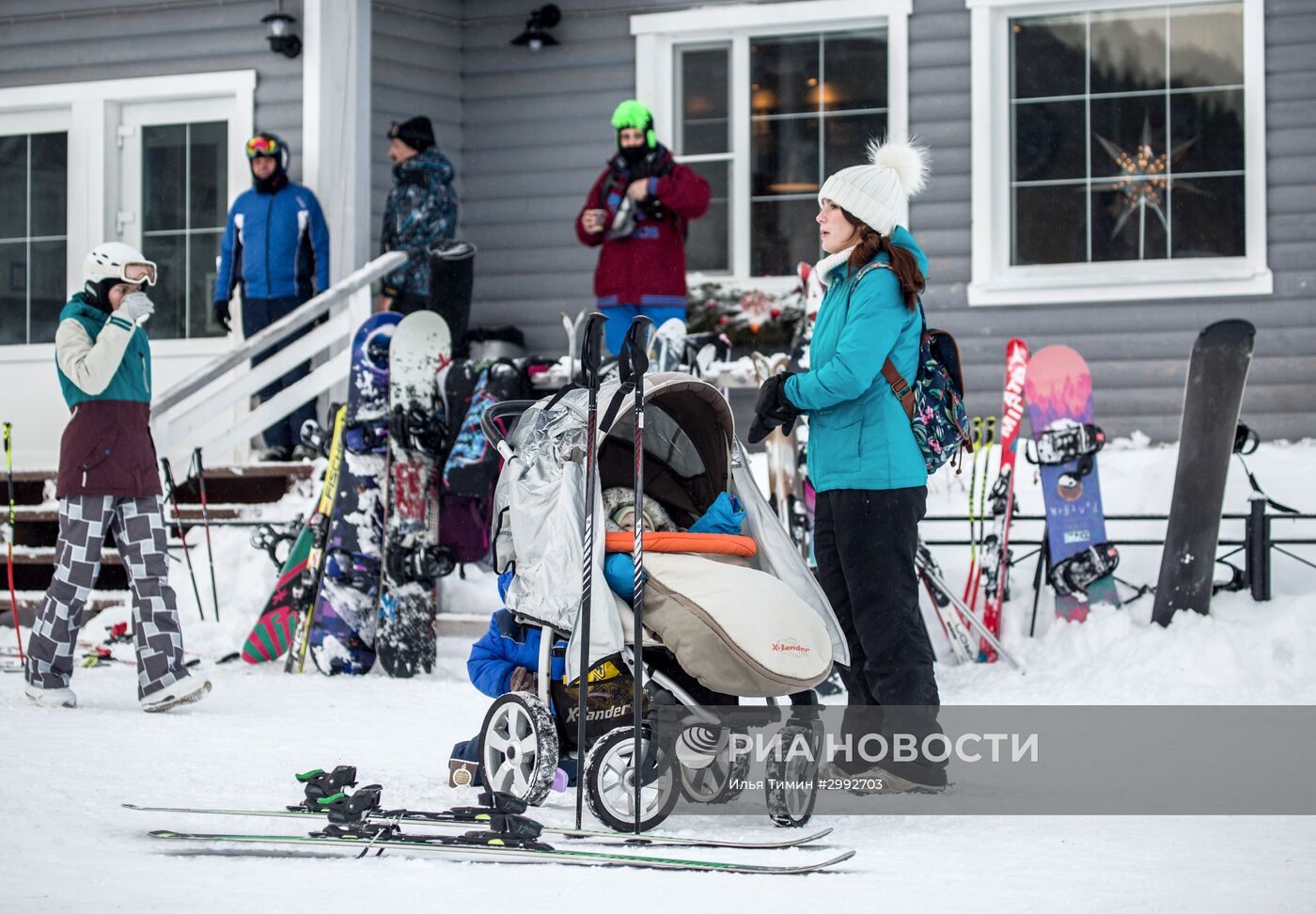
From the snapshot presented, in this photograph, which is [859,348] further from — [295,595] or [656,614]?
[295,595]

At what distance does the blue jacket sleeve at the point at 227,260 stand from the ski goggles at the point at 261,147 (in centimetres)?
38

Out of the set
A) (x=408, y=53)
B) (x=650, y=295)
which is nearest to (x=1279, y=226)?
(x=650, y=295)

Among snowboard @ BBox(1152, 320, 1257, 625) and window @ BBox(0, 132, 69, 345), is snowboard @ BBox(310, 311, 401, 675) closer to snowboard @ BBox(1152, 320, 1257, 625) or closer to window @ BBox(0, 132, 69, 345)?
snowboard @ BBox(1152, 320, 1257, 625)

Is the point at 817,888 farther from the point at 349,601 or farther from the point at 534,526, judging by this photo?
the point at 349,601

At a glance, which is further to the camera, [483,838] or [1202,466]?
[1202,466]

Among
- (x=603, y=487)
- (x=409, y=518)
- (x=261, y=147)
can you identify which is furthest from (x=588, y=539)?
(x=261, y=147)

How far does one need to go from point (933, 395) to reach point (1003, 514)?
3.03 meters

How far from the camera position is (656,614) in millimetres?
3658

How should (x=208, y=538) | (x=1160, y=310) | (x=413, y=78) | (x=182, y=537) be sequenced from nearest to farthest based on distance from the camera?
1. (x=208, y=538)
2. (x=182, y=537)
3. (x=1160, y=310)
4. (x=413, y=78)

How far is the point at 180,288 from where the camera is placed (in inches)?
411

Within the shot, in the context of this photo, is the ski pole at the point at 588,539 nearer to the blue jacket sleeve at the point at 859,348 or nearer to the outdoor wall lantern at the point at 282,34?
the blue jacket sleeve at the point at 859,348


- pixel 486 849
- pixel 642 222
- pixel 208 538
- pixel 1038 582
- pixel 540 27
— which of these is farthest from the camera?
pixel 540 27

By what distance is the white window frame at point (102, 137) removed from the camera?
10.1m

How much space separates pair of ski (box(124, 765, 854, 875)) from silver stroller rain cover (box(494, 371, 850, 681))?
1.42ft
